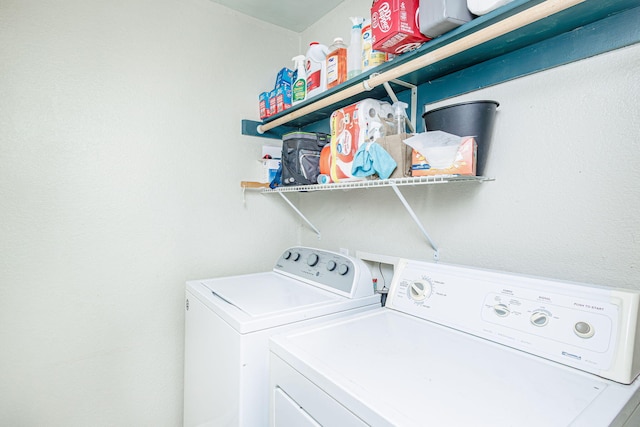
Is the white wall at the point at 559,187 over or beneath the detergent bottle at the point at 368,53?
beneath

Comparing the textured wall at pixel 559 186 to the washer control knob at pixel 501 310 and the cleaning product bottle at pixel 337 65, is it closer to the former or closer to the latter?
the washer control knob at pixel 501 310

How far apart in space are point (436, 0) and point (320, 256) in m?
1.19

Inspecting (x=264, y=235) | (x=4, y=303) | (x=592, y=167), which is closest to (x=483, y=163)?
(x=592, y=167)

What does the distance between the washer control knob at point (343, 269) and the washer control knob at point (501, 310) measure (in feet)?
2.10

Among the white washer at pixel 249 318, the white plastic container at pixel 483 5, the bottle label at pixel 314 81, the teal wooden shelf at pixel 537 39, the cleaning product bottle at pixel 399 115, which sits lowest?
the white washer at pixel 249 318

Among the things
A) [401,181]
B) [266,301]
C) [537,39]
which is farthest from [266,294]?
[537,39]

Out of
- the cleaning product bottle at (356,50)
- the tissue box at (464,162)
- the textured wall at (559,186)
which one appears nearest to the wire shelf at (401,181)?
the tissue box at (464,162)

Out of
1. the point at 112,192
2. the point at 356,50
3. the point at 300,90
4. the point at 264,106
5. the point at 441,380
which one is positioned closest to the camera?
the point at 441,380

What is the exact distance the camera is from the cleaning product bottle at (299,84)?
5.96ft

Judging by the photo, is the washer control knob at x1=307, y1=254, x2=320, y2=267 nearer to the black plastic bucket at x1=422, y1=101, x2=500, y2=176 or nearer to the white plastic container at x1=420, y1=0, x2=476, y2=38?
the black plastic bucket at x1=422, y1=101, x2=500, y2=176

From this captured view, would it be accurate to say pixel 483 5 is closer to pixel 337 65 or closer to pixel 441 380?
pixel 337 65

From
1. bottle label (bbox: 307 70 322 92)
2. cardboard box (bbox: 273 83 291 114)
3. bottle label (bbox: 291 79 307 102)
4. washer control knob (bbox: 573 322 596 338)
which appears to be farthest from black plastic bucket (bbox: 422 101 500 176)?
cardboard box (bbox: 273 83 291 114)

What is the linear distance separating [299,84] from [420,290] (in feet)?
4.18

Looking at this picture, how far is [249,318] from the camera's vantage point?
118cm
